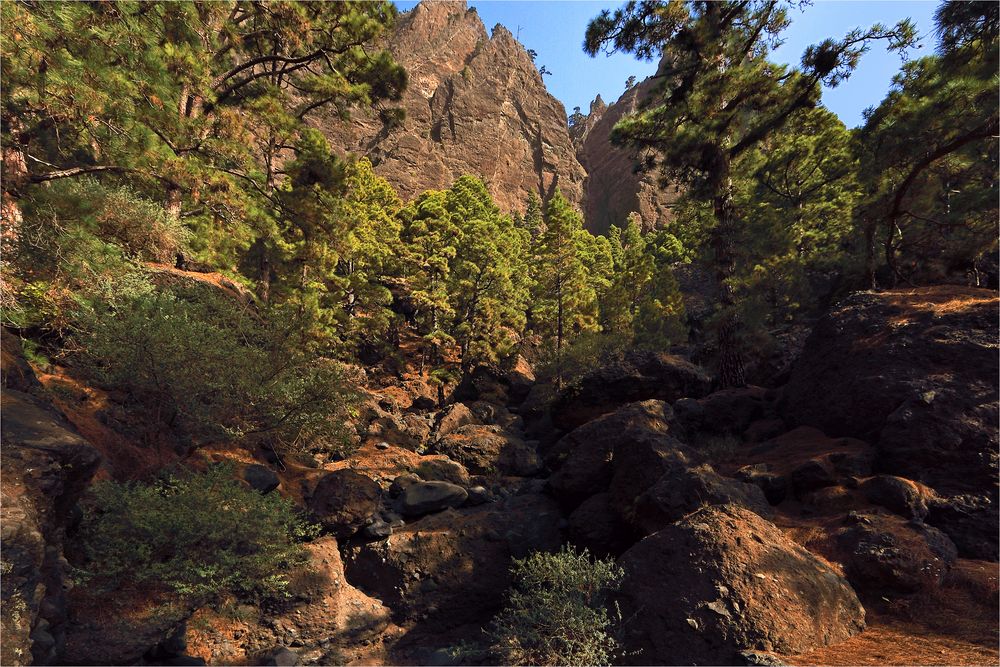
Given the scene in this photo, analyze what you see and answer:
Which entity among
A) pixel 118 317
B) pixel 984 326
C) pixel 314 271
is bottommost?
pixel 118 317

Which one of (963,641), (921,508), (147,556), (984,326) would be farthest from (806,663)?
(147,556)

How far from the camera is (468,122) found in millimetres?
73812

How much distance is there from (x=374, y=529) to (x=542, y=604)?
4851 millimetres

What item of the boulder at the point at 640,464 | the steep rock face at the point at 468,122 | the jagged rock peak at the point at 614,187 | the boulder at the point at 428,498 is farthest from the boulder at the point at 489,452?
the jagged rock peak at the point at 614,187

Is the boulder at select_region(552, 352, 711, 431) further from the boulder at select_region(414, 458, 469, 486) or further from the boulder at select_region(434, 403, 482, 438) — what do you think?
the boulder at select_region(434, 403, 482, 438)

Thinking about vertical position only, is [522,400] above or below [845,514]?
above

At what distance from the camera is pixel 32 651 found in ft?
14.1

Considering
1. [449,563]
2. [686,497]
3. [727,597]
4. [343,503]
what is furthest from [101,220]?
[727,597]

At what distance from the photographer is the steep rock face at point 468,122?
65.6 m

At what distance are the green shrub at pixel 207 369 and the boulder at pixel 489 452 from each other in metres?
7.50

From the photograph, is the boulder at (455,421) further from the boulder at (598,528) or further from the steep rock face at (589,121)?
the steep rock face at (589,121)

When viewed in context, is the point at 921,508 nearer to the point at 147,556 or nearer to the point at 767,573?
the point at 767,573

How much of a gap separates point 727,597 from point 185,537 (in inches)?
284

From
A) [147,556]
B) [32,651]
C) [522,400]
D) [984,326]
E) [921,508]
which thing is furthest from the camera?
[522,400]
